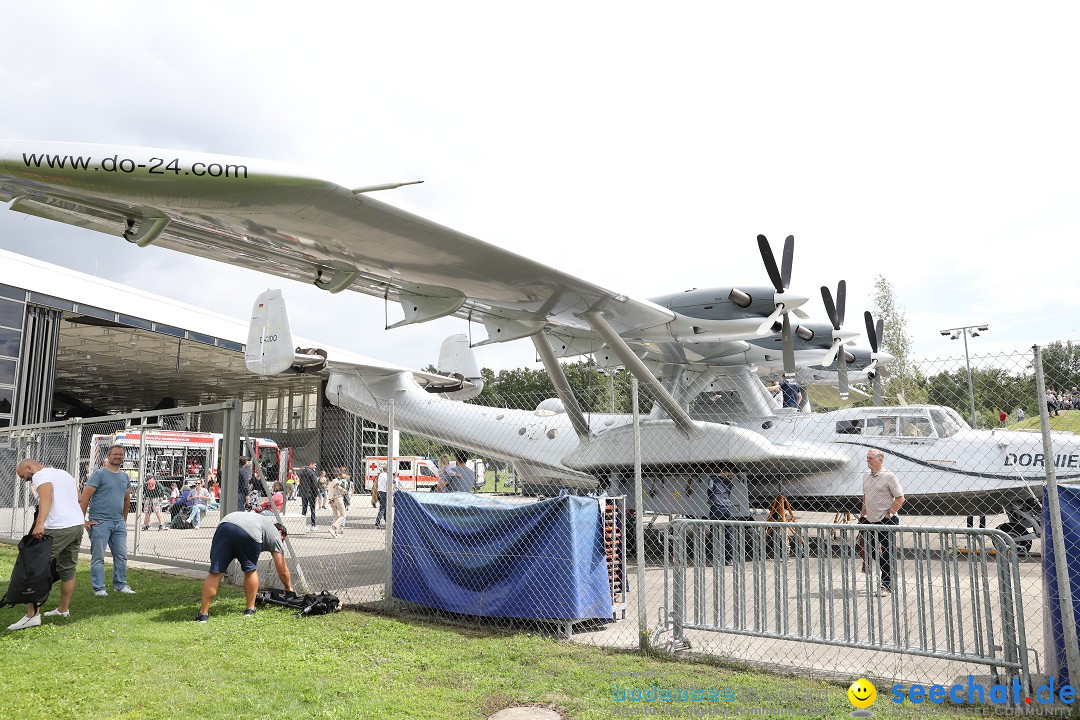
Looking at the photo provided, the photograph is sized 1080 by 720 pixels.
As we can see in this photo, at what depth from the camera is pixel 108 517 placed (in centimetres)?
892

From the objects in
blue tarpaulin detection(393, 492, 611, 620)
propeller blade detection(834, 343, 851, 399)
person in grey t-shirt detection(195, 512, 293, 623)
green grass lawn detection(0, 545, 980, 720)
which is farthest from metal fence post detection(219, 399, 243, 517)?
propeller blade detection(834, 343, 851, 399)

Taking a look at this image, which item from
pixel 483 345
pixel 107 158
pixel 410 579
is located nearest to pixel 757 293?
pixel 483 345

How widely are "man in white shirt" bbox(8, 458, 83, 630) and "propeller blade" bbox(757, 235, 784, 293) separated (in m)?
9.75

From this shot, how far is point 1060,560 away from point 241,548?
6965mm

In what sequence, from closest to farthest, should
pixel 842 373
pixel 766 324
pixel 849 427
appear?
pixel 766 324, pixel 849 427, pixel 842 373

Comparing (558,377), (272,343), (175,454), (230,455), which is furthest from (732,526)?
(175,454)

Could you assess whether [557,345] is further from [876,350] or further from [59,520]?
[59,520]

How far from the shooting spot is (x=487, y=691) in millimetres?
5062

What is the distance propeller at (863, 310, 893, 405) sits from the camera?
15.1 m

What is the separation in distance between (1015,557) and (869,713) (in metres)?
1.42

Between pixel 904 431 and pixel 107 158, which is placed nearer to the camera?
pixel 107 158

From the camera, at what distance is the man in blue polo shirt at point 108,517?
8698 millimetres

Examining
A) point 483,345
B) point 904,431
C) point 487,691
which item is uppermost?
Result: point 483,345

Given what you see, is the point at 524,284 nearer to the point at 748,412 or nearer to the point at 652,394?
the point at 652,394
